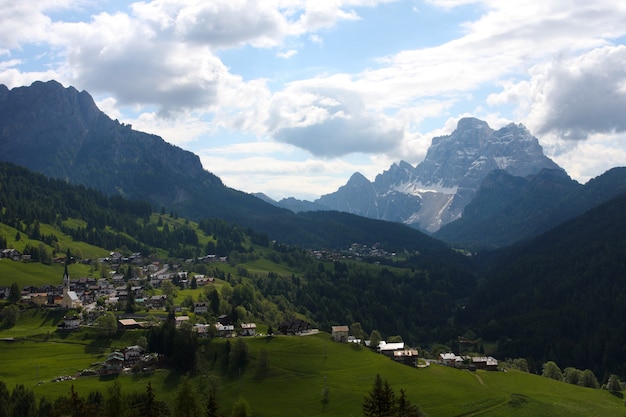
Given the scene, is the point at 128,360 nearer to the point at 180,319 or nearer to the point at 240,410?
the point at 180,319

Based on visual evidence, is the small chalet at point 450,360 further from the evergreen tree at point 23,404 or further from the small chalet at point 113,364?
the evergreen tree at point 23,404

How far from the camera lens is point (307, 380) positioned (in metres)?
124

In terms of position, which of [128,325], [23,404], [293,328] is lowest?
[23,404]

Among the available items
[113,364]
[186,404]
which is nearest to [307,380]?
[113,364]

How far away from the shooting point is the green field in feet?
369

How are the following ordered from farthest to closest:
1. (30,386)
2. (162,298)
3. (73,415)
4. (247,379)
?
(162,298) → (247,379) → (30,386) → (73,415)

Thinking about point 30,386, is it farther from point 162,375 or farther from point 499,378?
point 499,378

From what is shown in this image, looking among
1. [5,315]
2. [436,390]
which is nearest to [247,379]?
[436,390]

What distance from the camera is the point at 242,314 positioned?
552ft

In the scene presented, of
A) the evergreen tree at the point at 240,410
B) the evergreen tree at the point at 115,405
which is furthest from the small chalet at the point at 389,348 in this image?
the evergreen tree at the point at 115,405

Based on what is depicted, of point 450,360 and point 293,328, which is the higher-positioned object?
point 293,328

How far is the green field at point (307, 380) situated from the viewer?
112562mm

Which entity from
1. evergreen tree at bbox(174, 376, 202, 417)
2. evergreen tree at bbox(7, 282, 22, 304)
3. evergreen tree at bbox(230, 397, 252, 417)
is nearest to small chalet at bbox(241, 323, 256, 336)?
evergreen tree at bbox(230, 397, 252, 417)

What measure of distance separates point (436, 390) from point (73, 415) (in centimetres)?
6447
